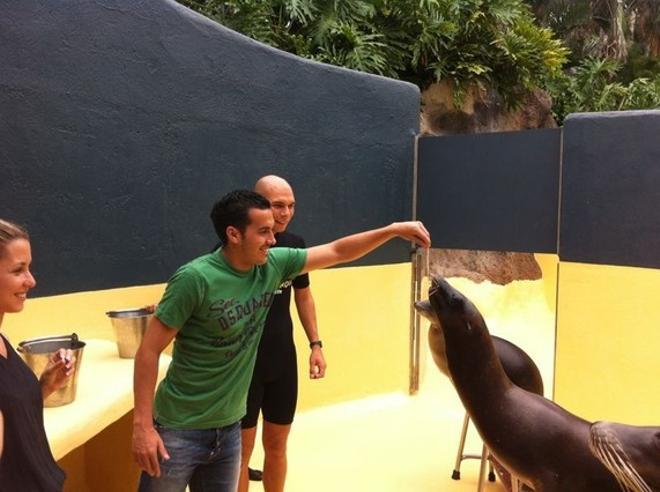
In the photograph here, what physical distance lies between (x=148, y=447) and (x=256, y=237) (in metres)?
0.68

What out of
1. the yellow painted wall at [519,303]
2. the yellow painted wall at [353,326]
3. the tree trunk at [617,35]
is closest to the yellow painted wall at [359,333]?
the yellow painted wall at [353,326]

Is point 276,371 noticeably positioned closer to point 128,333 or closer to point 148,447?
point 128,333

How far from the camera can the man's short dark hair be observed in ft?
6.28

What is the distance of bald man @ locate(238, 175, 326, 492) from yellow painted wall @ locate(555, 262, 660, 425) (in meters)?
2.07

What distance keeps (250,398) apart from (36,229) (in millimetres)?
1240

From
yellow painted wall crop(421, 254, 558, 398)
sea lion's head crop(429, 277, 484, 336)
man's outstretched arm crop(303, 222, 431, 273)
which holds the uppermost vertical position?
man's outstretched arm crop(303, 222, 431, 273)

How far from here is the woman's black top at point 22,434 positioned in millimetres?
1260

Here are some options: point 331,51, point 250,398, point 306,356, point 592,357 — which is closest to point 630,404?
point 592,357

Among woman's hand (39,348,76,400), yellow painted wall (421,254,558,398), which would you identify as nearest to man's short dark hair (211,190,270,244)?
woman's hand (39,348,76,400)

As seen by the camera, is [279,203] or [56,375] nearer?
[56,375]

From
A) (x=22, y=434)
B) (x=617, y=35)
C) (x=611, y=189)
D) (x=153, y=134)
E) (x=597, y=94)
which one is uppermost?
(x=617, y=35)

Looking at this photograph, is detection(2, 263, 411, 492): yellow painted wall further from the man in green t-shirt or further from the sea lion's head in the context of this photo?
the sea lion's head

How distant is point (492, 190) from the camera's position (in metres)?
→ 4.79

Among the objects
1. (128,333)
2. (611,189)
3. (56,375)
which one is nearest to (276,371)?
(128,333)
